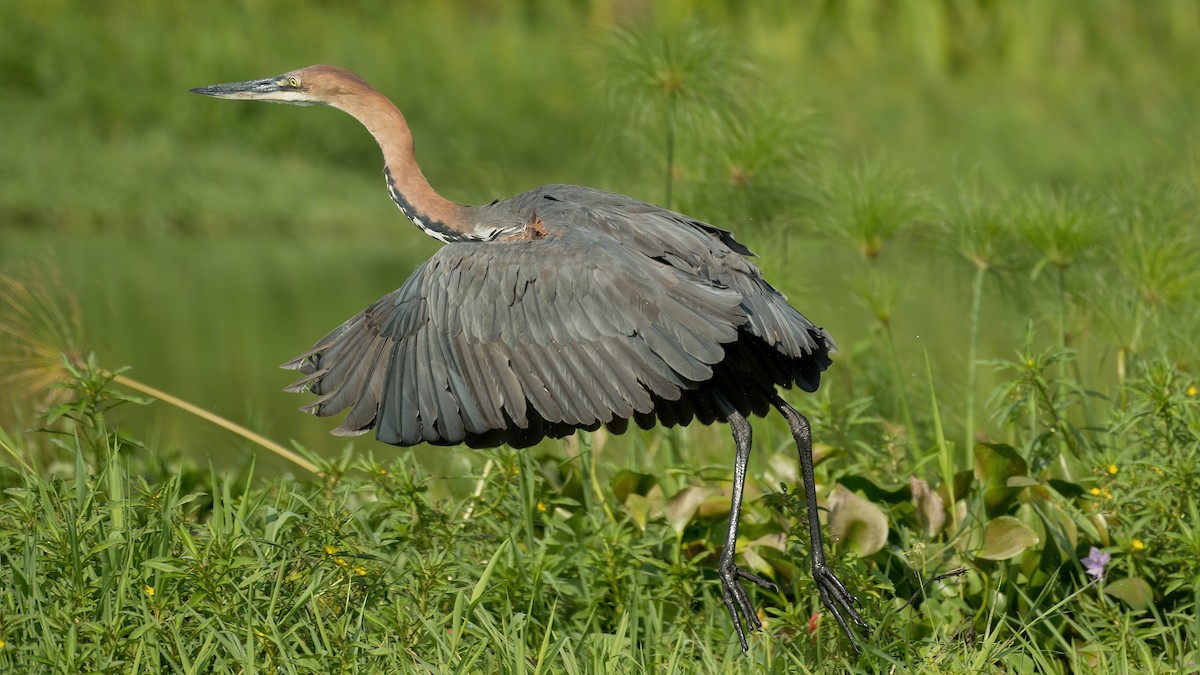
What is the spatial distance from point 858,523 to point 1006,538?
15.1 inches

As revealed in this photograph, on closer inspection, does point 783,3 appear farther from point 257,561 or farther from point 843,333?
point 257,561

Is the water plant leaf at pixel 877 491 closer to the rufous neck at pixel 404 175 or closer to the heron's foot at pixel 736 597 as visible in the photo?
the heron's foot at pixel 736 597

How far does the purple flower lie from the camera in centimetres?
376

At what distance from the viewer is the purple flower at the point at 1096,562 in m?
3.76

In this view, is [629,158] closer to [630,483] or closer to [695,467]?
[695,467]

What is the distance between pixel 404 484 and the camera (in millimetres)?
3811

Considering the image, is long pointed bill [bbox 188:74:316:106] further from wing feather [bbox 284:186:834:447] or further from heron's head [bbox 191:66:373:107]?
wing feather [bbox 284:186:834:447]

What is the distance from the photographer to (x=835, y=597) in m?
3.56

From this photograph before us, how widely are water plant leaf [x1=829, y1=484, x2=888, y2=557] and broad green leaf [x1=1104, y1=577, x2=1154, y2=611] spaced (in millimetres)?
590

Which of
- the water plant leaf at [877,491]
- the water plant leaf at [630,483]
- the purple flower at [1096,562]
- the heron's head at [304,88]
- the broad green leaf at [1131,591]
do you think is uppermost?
the heron's head at [304,88]

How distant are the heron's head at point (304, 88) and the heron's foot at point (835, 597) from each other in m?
2.13

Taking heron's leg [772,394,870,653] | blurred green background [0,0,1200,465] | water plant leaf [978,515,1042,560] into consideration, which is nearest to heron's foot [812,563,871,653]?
heron's leg [772,394,870,653]

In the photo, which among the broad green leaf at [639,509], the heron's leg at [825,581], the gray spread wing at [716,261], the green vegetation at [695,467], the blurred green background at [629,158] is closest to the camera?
the green vegetation at [695,467]

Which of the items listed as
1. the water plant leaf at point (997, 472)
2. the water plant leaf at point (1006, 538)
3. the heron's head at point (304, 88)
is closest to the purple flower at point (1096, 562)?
the water plant leaf at point (1006, 538)
